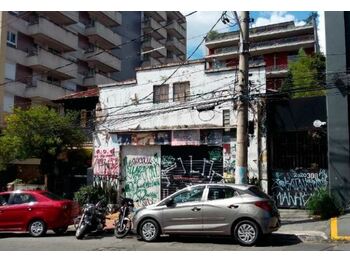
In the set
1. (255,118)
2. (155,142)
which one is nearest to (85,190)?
(155,142)

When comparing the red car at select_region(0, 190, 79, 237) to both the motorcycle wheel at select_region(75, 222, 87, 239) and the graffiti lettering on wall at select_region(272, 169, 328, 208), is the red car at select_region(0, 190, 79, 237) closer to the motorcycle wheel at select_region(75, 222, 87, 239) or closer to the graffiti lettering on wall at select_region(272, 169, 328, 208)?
the motorcycle wheel at select_region(75, 222, 87, 239)

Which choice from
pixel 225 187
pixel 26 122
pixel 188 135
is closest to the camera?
pixel 225 187

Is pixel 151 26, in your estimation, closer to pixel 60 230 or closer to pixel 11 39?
pixel 11 39

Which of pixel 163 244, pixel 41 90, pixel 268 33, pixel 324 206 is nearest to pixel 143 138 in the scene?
pixel 324 206

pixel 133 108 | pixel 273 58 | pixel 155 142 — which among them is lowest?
pixel 155 142

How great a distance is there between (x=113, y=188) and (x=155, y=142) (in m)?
3.01

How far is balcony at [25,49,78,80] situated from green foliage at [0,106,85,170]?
1213 centimetres

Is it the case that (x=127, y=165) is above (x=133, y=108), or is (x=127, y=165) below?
below

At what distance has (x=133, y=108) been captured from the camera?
22.5 m

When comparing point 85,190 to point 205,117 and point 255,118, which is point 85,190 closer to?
point 205,117

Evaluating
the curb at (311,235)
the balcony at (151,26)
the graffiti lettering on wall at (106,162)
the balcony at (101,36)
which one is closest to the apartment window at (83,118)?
the graffiti lettering on wall at (106,162)

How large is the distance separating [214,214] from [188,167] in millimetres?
8615

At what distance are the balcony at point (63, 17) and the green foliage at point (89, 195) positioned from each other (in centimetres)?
2261

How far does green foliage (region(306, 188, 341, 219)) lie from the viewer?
52.6 ft
